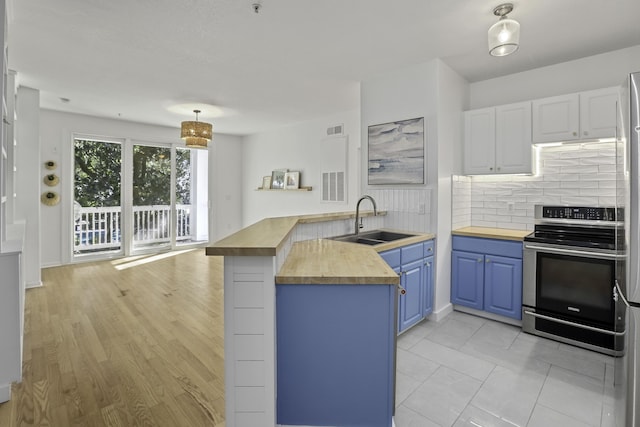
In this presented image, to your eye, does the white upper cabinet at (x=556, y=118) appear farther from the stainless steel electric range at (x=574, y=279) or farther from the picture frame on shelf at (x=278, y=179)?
the picture frame on shelf at (x=278, y=179)

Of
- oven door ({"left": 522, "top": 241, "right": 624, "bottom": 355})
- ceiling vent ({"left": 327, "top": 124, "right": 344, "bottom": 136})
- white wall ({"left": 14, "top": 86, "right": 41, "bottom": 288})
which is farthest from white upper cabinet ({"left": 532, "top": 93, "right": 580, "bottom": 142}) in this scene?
white wall ({"left": 14, "top": 86, "right": 41, "bottom": 288})

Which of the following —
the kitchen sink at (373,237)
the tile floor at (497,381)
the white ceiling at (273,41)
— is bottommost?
the tile floor at (497,381)

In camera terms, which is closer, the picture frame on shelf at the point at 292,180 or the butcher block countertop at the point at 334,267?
the butcher block countertop at the point at 334,267

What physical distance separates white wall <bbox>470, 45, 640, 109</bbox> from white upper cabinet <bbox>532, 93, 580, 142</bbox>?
12.7 inches

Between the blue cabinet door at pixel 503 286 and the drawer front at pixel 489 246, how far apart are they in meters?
0.05

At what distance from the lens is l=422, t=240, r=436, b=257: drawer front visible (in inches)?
122

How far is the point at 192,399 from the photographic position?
78.3 inches

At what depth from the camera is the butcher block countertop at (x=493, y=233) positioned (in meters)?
3.05

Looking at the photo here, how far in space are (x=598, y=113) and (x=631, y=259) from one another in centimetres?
195

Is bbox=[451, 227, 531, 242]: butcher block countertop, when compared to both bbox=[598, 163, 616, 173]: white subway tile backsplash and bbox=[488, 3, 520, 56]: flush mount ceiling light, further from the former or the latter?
bbox=[488, 3, 520, 56]: flush mount ceiling light

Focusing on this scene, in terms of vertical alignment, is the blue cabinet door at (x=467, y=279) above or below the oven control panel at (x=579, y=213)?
below

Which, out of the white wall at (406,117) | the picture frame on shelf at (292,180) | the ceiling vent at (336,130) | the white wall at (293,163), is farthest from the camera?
the picture frame on shelf at (292,180)

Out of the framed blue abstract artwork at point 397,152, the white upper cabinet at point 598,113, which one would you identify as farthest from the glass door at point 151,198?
the white upper cabinet at point 598,113

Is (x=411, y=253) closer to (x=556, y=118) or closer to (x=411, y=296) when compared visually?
(x=411, y=296)
